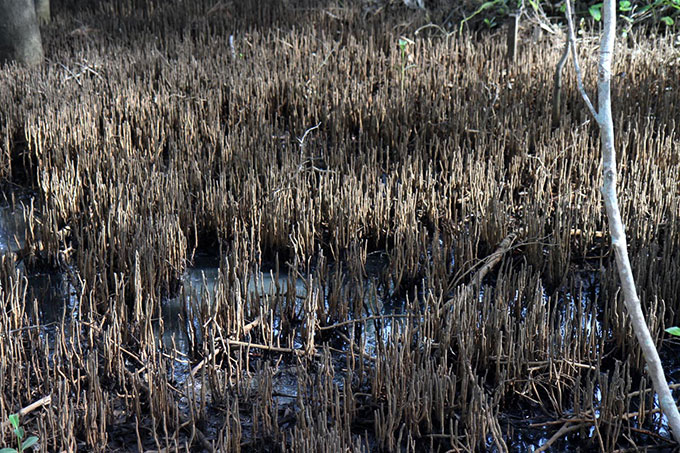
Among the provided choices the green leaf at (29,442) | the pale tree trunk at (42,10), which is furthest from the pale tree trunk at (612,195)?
the pale tree trunk at (42,10)

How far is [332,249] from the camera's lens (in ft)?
11.2

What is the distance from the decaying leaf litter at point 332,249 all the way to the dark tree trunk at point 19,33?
1.00 ft

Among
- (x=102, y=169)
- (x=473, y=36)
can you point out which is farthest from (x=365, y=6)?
(x=102, y=169)

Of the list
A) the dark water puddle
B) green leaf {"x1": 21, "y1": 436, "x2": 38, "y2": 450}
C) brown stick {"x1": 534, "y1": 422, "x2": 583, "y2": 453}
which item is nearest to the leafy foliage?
green leaf {"x1": 21, "y1": 436, "x2": 38, "y2": 450}

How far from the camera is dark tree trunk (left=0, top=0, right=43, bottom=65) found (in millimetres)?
6242

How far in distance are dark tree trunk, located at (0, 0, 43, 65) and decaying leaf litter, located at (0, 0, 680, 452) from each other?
31 cm

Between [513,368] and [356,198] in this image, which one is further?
[356,198]

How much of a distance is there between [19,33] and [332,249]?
4264 millimetres

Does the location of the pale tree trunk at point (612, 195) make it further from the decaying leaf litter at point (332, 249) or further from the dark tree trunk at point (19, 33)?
the dark tree trunk at point (19, 33)

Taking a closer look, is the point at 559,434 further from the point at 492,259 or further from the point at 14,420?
the point at 14,420

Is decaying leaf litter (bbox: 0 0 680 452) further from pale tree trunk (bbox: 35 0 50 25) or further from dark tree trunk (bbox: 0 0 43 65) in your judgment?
pale tree trunk (bbox: 35 0 50 25)

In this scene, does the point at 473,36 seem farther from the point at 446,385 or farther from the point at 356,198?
the point at 446,385

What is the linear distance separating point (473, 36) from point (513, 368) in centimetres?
521

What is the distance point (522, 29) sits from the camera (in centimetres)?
721
